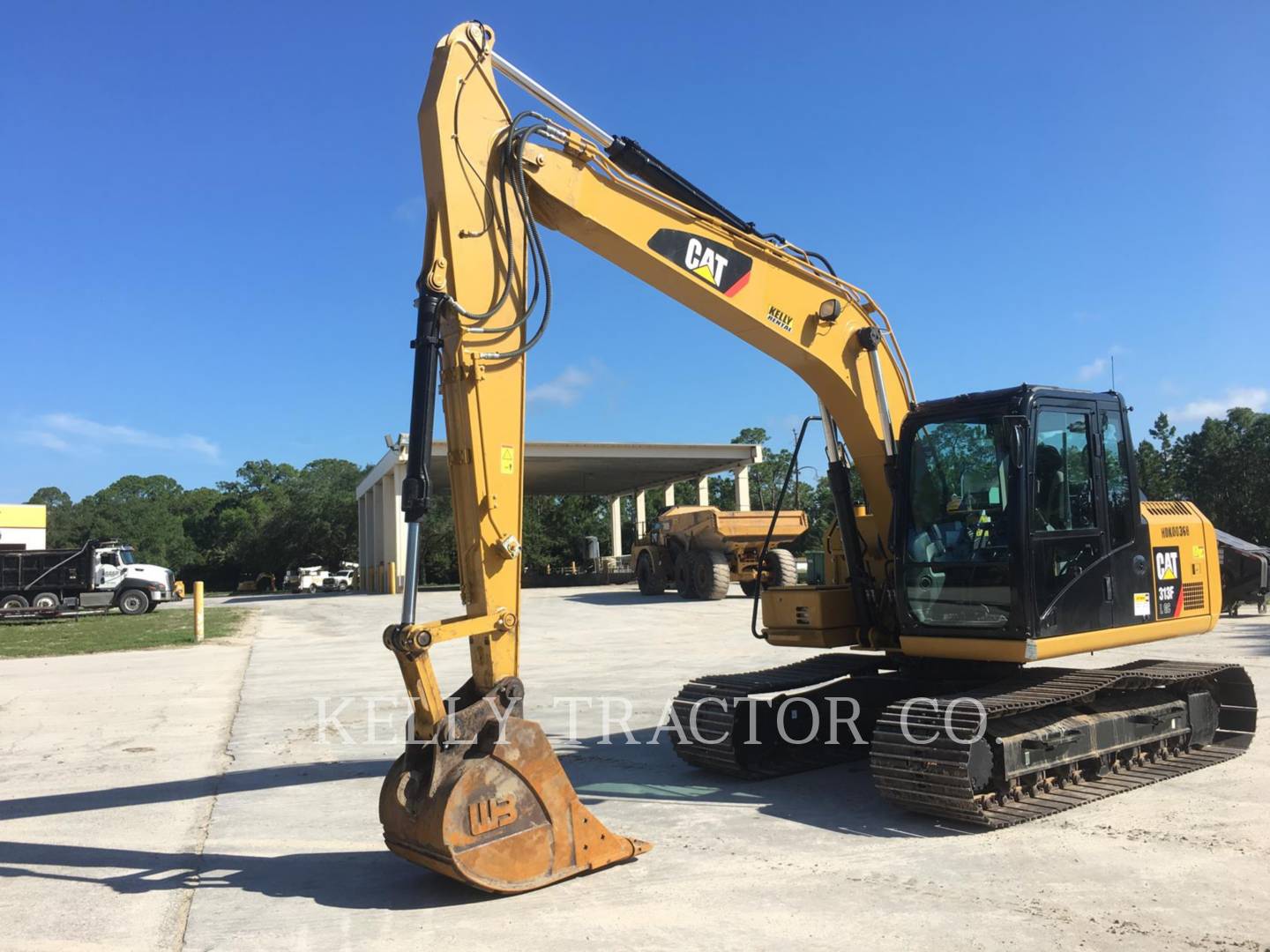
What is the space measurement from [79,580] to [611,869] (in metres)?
29.2

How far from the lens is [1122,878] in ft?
16.8

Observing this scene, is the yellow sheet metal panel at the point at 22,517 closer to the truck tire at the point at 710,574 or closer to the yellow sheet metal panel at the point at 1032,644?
the truck tire at the point at 710,574

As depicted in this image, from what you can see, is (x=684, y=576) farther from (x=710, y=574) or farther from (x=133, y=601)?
(x=133, y=601)

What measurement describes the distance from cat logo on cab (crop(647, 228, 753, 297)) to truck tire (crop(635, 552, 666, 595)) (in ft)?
78.6

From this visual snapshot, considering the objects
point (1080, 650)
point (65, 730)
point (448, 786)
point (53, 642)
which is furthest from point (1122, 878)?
point (53, 642)

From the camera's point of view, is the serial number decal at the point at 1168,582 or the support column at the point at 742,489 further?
the support column at the point at 742,489

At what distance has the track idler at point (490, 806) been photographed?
4.81 meters

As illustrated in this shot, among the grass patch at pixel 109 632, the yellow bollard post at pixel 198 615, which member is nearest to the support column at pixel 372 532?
the grass patch at pixel 109 632

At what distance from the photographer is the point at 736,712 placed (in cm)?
750

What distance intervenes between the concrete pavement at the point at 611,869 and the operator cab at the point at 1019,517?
131 cm

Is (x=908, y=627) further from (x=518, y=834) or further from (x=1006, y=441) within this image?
(x=518, y=834)

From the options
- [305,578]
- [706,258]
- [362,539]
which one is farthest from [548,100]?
[305,578]

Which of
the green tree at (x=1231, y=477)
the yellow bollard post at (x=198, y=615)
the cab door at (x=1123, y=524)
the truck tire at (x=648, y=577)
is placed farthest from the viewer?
the green tree at (x=1231, y=477)

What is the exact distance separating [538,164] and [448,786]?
346 cm
